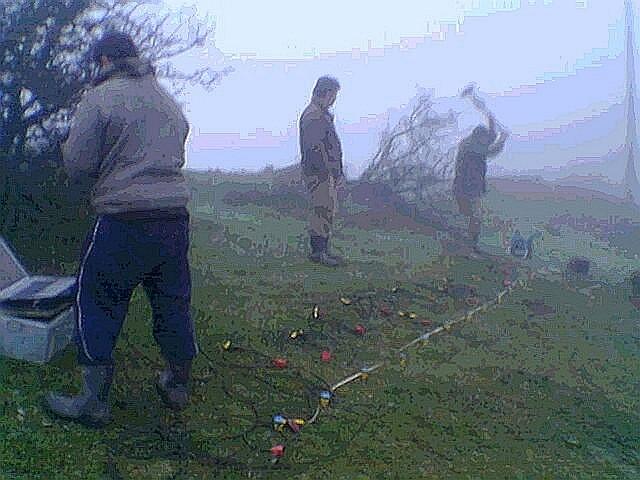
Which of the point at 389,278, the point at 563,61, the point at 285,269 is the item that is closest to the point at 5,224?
the point at 285,269

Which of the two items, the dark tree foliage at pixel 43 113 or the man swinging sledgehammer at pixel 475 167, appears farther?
the man swinging sledgehammer at pixel 475 167

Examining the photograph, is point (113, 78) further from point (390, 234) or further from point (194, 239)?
point (390, 234)

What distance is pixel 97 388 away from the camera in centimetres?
223

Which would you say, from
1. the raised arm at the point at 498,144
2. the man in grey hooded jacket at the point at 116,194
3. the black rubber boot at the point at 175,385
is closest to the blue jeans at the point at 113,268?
the man in grey hooded jacket at the point at 116,194

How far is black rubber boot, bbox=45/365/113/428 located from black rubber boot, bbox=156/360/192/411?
23 centimetres

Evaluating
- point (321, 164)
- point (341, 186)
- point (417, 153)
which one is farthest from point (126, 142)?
point (417, 153)

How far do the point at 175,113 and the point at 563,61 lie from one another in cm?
303

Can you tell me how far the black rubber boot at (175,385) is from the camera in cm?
242

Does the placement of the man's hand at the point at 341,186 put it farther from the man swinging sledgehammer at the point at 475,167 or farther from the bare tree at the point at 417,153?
the man swinging sledgehammer at the point at 475,167

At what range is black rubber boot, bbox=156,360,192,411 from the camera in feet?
7.94

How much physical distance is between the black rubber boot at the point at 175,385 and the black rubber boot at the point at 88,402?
0.23m

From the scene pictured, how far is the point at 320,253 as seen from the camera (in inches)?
151

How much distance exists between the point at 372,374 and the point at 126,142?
56.1 inches

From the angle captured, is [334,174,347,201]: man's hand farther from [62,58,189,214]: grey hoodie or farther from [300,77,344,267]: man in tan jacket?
[62,58,189,214]: grey hoodie
